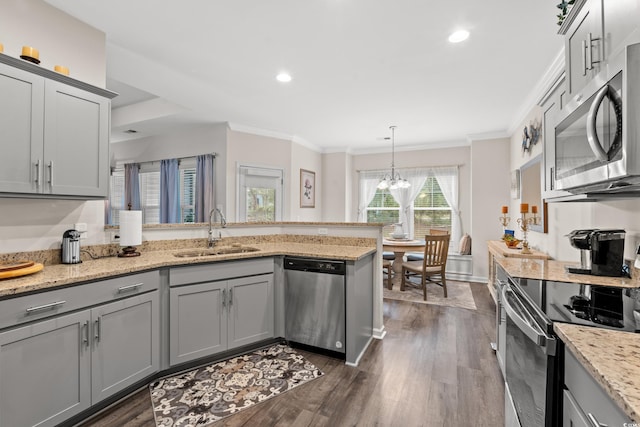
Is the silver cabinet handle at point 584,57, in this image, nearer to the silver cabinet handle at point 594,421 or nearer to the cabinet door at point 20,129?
the silver cabinet handle at point 594,421

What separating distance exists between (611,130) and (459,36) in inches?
67.4

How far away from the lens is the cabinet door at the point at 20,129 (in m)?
1.70

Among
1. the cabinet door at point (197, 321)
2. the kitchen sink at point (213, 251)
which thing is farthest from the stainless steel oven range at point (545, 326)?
the kitchen sink at point (213, 251)

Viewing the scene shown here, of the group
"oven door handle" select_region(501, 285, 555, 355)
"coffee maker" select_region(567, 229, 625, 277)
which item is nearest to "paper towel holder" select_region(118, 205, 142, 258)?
"oven door handle" select_region(501, 285, 555, 355)

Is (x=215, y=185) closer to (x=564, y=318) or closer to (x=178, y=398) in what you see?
(x=178, y=398)

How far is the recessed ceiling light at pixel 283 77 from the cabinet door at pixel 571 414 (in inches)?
124

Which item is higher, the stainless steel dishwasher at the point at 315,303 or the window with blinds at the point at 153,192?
the window with blinds at the point at 153,192

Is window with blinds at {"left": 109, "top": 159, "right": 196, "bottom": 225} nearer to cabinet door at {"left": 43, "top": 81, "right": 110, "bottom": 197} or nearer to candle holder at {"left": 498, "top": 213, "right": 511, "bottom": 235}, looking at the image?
cabinet door at {"left": 43, "top": 81, "right": 110, "bottom": 197}

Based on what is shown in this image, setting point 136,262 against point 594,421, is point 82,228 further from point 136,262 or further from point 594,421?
point 594,421

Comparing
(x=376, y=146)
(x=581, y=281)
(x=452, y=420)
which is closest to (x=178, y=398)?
(x=452, y=420)

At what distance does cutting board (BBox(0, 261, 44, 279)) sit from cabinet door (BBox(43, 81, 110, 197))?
467mm

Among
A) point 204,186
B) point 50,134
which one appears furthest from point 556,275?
point 204,186

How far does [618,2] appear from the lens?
117cm

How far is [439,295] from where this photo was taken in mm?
4523
